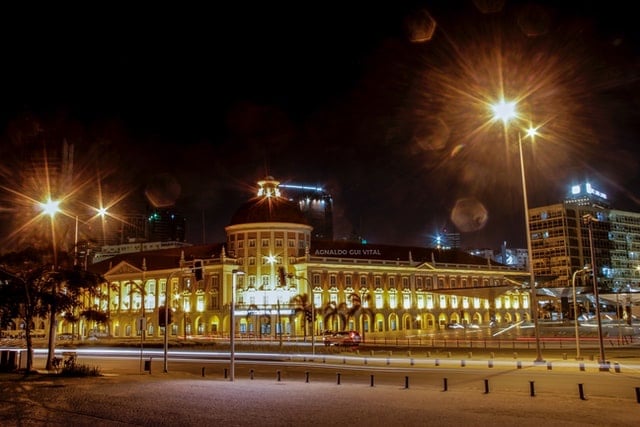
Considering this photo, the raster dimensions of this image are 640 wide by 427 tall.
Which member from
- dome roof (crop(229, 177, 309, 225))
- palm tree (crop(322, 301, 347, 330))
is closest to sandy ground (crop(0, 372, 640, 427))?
palm tree (crop(322, 301, 347, 330))

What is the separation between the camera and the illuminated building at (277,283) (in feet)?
333

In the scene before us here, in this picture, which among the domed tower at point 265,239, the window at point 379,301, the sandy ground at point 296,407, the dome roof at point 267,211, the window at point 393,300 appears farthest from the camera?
the window at point 393,300

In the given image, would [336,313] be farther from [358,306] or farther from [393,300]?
[393,300]

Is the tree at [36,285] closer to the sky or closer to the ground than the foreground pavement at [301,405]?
closer to the sky

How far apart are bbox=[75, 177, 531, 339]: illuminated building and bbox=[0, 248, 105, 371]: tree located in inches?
2419

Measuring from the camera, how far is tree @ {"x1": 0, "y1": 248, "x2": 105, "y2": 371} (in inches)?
1280

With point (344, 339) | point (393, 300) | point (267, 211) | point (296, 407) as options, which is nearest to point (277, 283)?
point (267, 211)

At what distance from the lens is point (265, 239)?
106 meters

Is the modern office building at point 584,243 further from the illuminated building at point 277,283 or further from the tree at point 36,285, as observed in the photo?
the tree at point 36,285

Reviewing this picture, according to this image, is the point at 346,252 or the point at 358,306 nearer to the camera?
the point at 358,306

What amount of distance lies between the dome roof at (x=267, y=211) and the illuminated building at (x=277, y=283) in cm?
18

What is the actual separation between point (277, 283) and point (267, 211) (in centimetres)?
1264

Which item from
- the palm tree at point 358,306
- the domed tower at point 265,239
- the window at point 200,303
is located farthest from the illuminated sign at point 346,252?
the window at point 200,303

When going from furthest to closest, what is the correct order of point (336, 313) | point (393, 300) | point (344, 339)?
point (393, 300) → point (336, 313) → point (344, 339)
